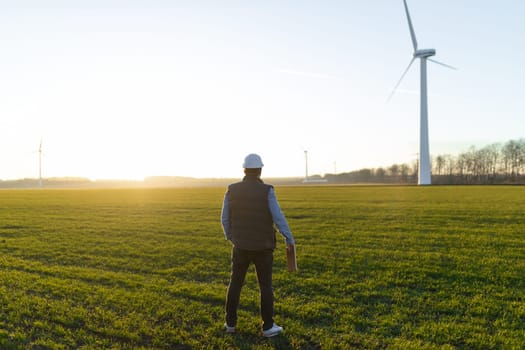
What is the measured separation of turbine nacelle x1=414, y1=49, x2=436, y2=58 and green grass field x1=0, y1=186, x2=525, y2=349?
264 feet

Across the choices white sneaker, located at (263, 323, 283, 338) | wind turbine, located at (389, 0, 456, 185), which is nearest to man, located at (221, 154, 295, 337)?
white sneaker, located at (263, 323, 283, 338)

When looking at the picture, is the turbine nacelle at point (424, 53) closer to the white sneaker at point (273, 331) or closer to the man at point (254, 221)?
the man at point (254, 221)

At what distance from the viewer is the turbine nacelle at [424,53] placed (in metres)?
87.4

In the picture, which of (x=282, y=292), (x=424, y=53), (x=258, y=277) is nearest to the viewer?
(x=258, y=277)

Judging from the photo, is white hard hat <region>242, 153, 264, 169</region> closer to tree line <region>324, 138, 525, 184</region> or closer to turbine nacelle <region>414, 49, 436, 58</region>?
turbine nacelle <region>414, 49, 436, 58</region>

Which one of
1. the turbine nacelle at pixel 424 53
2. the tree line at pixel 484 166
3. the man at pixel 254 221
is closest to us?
the man at pixel 254 221

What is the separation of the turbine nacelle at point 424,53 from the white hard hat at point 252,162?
93.6 meters

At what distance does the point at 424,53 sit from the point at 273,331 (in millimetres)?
94586

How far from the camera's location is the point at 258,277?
20.8 ft

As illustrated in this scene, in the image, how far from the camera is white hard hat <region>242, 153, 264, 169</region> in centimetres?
607

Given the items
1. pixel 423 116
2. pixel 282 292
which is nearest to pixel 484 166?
pixel 423 116

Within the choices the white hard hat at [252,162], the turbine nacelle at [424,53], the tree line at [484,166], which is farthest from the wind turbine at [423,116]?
the white hard hat at [252,162]

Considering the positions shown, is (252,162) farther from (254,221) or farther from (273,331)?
(273,331)

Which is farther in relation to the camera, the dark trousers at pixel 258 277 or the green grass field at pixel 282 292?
the green grass field at pixel 282 292
